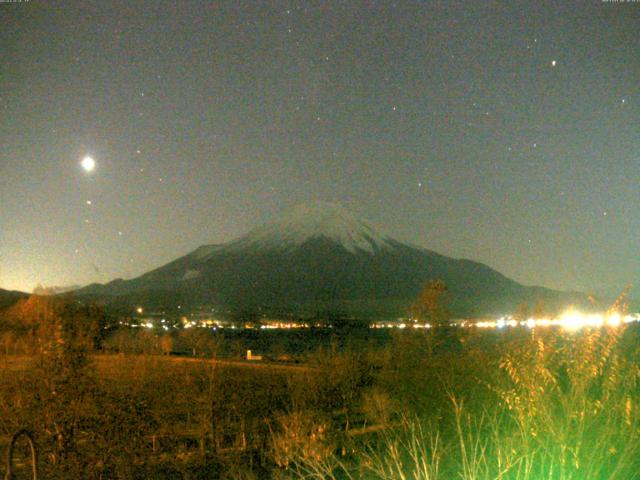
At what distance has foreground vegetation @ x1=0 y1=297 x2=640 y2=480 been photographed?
4312 mm

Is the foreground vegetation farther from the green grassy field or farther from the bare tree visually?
the bare tree

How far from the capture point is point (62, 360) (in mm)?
9109

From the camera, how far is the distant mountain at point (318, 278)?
4478 inches

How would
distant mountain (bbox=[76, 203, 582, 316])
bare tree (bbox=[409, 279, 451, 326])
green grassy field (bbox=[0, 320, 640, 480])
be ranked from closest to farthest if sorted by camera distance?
green grassy field (bbox=[0, 320, 640, 480])
bare tree (bbox=[409, 279, 451, 326])
distant mountain (bbox=[76, 203, 582, 316])

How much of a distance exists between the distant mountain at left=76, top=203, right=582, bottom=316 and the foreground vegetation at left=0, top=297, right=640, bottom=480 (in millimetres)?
83681

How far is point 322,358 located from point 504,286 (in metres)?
120

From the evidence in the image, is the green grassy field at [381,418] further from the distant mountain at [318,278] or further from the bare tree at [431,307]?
the distant mountain at [318,278]

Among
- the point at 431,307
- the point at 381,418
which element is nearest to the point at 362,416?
the point at 381,418

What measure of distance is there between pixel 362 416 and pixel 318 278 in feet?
388

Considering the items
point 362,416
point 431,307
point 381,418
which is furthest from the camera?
point 431,307

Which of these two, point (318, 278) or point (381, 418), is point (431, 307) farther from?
point (318, 278)

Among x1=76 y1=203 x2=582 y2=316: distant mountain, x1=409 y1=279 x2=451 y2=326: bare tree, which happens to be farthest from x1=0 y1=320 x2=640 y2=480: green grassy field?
x1=76 y1=203 x2=582 y2=316: distant mountain

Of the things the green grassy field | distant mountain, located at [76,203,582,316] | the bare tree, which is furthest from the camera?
distant mountain, located at [76,203,582,316]

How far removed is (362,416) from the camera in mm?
15508
